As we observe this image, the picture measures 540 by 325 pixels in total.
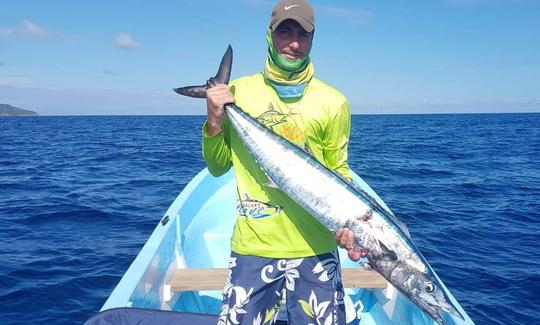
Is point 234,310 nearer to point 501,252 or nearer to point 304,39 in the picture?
point 304,39

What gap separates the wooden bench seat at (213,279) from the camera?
4953 mm

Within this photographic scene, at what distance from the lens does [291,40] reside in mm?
2986

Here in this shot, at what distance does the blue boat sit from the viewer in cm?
401

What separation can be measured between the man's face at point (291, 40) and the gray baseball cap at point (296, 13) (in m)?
0.06

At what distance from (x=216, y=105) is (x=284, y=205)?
0.90m

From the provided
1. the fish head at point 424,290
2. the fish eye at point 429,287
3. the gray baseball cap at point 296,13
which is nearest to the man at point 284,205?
the gray baseball cap at point 296,13

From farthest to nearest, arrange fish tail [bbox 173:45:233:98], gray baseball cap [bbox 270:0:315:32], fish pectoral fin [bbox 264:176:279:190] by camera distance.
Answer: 1. fish tail [bbox 173:45:233:98]
2. fish pectoral fin [bbox 264:176:279:190]
3. gray baseball cap [bbox 270:0:315:32]

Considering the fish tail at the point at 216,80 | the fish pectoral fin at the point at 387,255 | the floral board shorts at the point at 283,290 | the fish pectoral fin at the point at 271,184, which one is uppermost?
the fish tail at the point at 216,80

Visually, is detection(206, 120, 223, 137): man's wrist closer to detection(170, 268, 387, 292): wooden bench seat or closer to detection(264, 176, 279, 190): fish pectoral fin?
detection(264, 176, 279, 190): fish pectoral fin

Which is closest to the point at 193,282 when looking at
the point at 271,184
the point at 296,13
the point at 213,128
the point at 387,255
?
the point at 271,184

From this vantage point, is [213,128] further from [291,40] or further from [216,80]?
[291,40]

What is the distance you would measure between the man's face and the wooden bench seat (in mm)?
3012

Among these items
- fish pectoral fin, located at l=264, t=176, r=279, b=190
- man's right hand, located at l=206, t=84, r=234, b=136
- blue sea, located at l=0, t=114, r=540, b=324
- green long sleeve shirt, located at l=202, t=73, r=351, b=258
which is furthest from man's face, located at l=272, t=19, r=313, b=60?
blue sea, located at l=0, t=114, r=540, b=324

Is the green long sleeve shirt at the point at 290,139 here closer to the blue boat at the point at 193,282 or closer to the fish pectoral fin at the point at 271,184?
the fish pectoral fin at the point at 271,184
